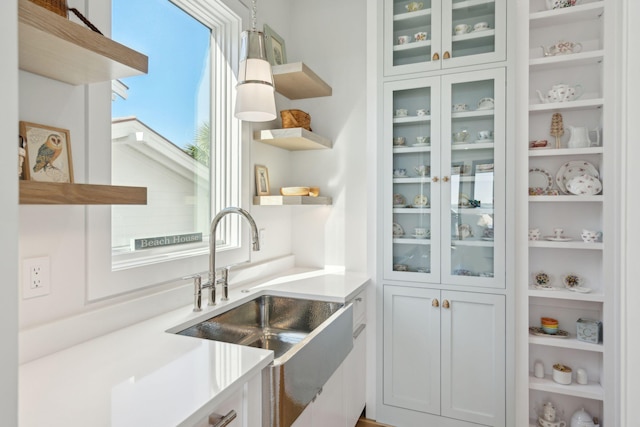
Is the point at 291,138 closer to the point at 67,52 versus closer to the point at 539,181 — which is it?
the point at 67,52

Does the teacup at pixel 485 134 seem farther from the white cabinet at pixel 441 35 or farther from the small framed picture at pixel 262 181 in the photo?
the small framed picture at pixel 262 181

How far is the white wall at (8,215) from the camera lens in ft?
1.54

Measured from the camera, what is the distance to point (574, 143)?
1941mm

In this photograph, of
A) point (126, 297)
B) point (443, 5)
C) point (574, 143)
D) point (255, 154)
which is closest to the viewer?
point (126, 297)

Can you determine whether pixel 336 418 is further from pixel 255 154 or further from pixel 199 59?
pixel 199 59

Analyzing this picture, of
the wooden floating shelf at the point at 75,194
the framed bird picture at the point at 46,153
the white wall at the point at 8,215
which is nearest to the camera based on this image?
the white wall at the point at 8,215

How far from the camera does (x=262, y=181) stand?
2268 mm

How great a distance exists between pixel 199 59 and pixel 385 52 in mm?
1072

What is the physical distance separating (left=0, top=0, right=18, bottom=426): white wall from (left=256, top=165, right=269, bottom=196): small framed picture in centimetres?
172

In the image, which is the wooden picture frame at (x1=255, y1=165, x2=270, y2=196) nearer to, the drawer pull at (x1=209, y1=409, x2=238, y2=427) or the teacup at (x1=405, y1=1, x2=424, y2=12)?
the teacup at (x1=405, y1=1, x2=424, y2=12)

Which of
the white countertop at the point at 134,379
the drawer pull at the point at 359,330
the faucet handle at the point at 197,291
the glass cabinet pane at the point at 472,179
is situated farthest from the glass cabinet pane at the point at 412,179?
the white countertop at the point at 134,379

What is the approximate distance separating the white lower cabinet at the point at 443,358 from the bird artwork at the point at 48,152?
1737 millimetres

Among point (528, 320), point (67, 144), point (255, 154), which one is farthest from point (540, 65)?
point (67, 144)

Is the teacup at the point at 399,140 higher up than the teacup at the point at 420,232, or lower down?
higher up
